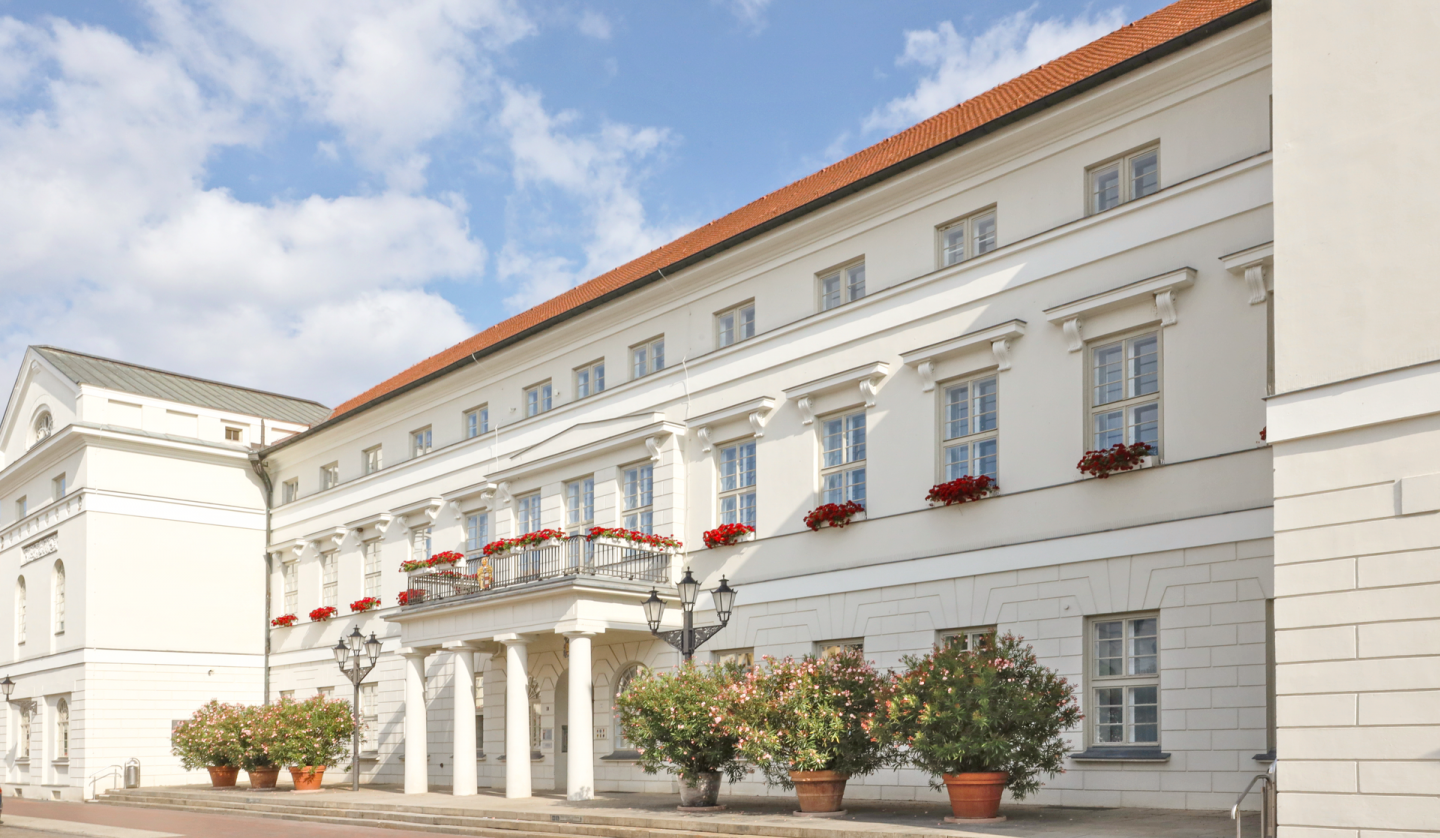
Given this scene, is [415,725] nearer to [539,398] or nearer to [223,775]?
[539,398]

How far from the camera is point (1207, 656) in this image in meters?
16.7

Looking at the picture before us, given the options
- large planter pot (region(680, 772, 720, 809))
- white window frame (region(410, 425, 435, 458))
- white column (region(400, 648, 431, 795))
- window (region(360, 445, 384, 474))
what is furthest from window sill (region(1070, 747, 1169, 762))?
window (region(360, 445, 384, 474))

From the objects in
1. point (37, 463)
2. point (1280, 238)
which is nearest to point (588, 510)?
point (1280, 238)

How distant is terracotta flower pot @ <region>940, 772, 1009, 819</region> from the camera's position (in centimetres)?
1609

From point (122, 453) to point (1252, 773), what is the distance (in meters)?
32.3

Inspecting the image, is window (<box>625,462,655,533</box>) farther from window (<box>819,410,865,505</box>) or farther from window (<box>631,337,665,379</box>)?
window (<box>819,410,865,505</box>)

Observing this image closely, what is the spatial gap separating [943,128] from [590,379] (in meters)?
9.45

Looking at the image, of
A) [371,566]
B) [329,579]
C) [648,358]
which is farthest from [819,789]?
[329,579]

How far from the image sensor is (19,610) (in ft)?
137

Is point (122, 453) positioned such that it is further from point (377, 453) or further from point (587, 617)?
point (587, 617)

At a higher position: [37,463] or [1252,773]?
[37,463]

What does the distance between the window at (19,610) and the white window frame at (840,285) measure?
30.5m

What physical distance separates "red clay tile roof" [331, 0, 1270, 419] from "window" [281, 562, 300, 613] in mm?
12551

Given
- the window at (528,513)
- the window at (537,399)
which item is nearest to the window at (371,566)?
the window at (528,513)
